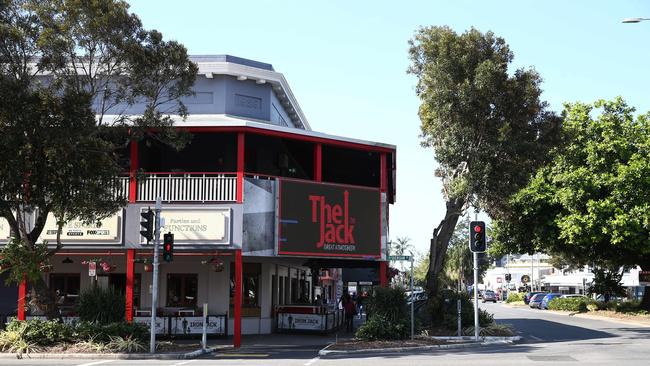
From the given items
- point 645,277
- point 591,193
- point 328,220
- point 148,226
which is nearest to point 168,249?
point 148,226

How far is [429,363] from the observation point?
17.0m

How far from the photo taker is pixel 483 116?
1053 inches

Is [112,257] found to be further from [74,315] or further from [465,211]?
[465,211]

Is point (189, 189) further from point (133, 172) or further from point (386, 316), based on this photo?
point (386, 316)

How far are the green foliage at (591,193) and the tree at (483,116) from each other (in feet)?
22.3

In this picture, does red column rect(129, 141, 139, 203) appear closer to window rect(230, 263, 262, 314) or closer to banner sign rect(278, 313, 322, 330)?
window rect(230, 263, 262, 314)

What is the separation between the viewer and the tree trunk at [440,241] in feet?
93.0

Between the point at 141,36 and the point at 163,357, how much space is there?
947cm

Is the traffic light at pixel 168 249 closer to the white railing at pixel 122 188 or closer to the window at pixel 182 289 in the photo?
the white railing at pixel 122 188

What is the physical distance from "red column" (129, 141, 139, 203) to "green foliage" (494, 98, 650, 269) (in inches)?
722

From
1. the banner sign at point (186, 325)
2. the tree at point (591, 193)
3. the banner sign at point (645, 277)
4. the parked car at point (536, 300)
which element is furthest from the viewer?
the parked car at point (536, 300)

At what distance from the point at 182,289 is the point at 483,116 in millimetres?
13907

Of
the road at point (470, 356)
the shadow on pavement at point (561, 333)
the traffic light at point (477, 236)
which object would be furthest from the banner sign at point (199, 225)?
the shadow on pavement at point (561, 333)

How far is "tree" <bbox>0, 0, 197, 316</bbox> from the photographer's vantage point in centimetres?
1877
